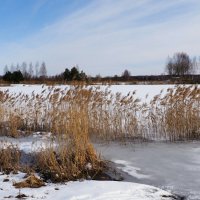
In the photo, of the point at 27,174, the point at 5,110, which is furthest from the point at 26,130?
the point at 27,174

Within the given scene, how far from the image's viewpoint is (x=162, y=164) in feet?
22.9

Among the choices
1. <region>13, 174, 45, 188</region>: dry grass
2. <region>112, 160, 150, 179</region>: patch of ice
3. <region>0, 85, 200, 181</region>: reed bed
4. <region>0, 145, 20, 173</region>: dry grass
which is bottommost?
<region>112, 160, 150, 179</region>: patch of ice

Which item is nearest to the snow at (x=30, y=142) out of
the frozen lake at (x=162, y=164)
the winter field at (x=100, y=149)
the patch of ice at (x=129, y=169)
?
the winter field at (x=100, y=149)

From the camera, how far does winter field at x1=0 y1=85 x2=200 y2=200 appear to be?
559cm

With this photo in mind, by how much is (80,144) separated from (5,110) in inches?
168

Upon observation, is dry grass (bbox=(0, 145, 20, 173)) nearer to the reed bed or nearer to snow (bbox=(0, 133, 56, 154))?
snow (bbox=(0, 133, 56, 154))

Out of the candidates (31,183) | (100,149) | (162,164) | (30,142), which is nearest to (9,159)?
(31,183)

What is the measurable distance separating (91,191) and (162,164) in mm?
2010

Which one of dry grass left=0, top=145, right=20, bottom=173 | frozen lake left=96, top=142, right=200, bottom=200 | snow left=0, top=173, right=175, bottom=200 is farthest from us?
dry grass left=0, top=145, right=20, bottom=173

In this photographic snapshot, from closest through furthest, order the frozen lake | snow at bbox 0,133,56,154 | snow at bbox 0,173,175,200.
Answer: snow at bbox 0,173,175,200, the frozen lake, snow at bbox 0,133,56,154

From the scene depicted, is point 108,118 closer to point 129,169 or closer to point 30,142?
point 30,142

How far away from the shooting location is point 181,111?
923cm

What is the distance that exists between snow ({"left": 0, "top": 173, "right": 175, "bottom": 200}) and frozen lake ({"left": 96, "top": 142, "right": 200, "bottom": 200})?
15.9 inches

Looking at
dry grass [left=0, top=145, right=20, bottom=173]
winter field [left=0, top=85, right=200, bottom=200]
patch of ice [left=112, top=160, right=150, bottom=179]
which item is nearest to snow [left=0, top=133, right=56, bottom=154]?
winter field [left=0, top=85, right=200, bottom=200]
